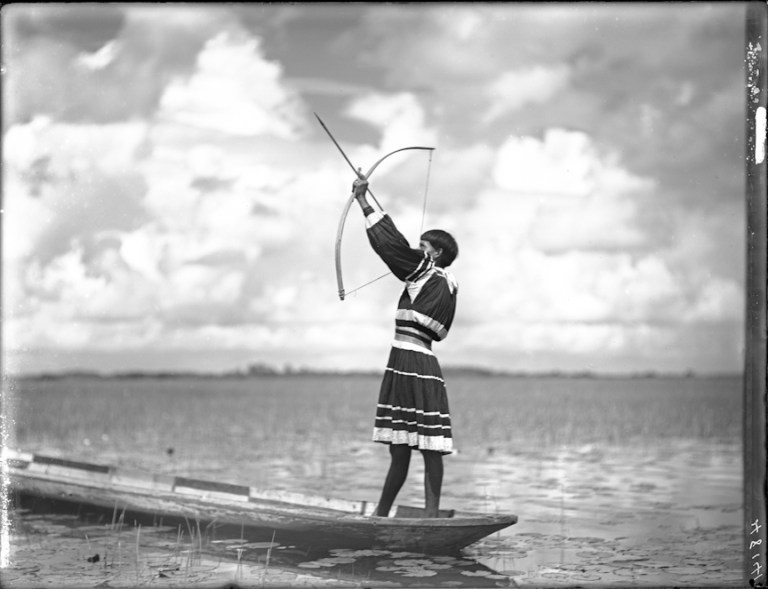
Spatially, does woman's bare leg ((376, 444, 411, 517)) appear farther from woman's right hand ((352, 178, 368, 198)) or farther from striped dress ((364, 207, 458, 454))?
woman's right hand ((352, 178, 368, 198))

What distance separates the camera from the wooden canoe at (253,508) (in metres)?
5.04

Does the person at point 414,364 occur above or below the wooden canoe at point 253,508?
above

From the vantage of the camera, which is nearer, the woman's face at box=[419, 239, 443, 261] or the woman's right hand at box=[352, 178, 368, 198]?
the woman's right hand at box=[352, 178, 368, 198]

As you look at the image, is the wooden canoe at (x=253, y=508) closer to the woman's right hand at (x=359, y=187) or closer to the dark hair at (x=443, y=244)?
the dark hair at (x=443, y=244)

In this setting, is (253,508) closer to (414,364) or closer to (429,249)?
(414,364)

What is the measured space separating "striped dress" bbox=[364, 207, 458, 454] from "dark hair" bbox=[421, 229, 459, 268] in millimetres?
119

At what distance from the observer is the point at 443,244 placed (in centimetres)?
541

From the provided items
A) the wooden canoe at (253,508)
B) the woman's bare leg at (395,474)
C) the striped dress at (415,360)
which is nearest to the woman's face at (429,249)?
the striped dress at (415,360)

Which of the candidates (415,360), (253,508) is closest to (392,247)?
(415,360)

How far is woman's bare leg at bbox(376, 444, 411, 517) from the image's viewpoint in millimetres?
5281

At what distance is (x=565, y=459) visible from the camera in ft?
35.0

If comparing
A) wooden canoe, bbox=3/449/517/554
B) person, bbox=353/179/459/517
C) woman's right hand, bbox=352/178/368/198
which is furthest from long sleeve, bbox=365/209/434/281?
wooden canoe, bbox=3/449/517/554

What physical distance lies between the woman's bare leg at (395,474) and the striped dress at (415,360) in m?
0.08

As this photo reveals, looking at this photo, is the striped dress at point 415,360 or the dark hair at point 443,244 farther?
the dark hair at point 443,244
